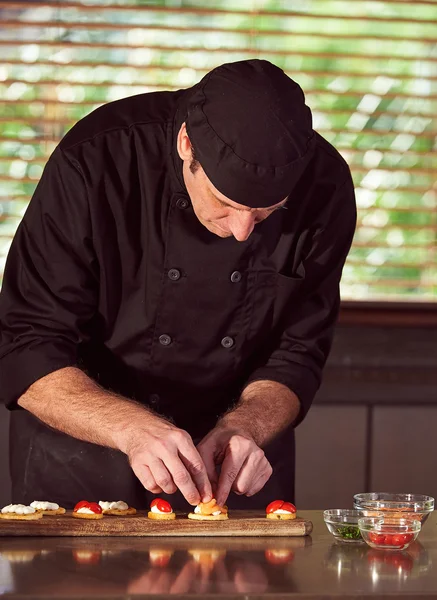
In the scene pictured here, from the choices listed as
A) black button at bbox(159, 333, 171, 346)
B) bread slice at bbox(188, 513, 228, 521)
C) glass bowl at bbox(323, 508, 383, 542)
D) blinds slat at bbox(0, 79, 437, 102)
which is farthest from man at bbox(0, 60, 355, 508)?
blinds slat at bbox(0, 79, 437, 102)

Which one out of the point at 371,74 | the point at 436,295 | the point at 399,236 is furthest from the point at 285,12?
the point at 436,295

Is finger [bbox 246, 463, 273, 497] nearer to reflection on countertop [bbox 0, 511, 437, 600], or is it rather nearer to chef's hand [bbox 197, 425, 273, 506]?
chef's hand [bbox 197, 425, 273, 506]

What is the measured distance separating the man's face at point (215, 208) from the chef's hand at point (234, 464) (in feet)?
1.27

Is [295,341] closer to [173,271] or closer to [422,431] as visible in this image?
[173,271]

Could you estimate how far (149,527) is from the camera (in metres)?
1.93

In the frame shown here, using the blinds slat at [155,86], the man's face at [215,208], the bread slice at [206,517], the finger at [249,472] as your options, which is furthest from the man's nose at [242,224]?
the blinds slat at [155,86]

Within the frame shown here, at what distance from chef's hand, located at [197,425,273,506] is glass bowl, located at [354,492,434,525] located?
0.64 feet

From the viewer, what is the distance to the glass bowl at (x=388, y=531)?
183 centimetres

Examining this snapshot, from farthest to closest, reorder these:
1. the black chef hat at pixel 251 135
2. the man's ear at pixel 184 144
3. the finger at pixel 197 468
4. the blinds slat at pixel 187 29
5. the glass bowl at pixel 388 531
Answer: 1. the blinds slat at pixel 187 29
2. the man's ear at pixel 184 144
3. the black chef hat at pixel 251 135
4. the finger at pixel 197 468
5. the glass bowl at pixel 388 531

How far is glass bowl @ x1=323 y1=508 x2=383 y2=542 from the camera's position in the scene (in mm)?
1899

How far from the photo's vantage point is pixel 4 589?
4.99ft

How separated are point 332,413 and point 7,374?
1444 mm

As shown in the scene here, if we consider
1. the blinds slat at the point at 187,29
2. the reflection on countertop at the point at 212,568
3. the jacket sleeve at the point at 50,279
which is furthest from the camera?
the blinds slat at the point at 187,29

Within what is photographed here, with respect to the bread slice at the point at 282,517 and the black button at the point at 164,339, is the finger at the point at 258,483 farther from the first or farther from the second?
the black button at the point at 164,339
